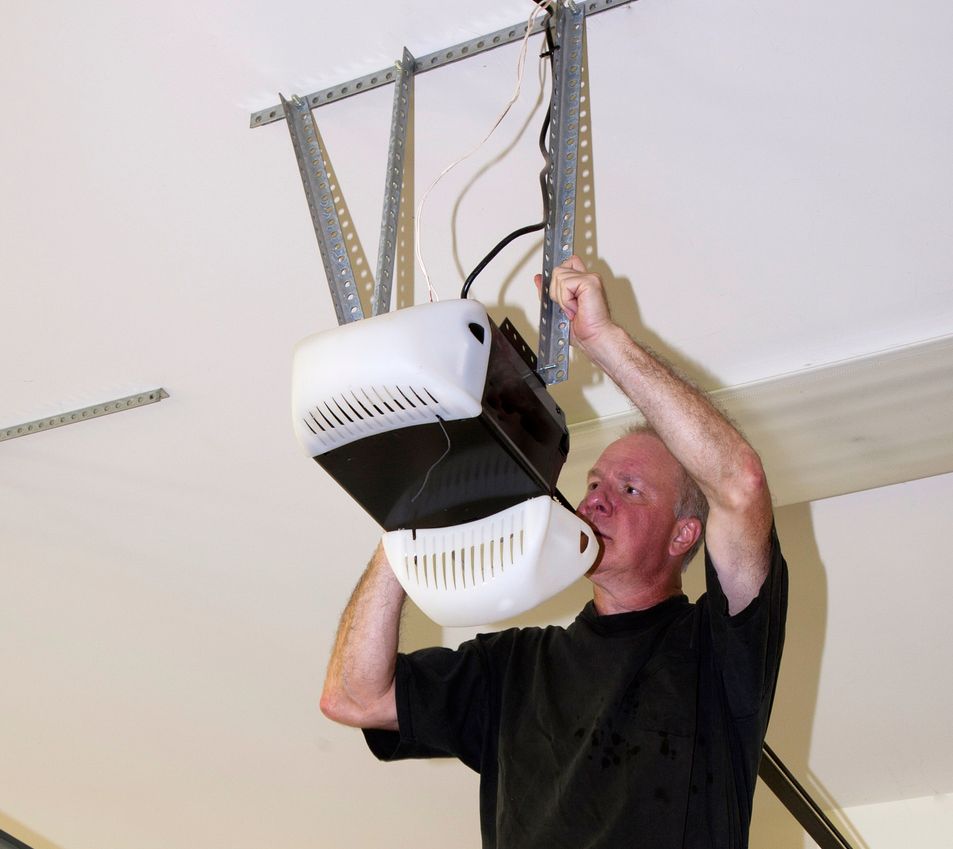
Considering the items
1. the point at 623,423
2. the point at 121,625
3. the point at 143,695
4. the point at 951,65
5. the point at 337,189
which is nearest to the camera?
the point at 951,65

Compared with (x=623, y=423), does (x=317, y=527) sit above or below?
below

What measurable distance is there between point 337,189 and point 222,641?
1.45m

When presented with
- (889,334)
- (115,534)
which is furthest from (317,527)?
(889,334)

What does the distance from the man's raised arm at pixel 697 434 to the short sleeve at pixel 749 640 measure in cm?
1

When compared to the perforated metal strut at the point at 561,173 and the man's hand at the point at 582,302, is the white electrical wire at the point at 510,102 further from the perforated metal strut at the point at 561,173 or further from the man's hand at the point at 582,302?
the man's hand at the point at 582,302

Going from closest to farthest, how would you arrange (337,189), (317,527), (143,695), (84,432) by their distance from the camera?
(337,189), (84,432), (317,527), (143,695)

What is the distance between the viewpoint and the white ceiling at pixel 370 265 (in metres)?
1.77

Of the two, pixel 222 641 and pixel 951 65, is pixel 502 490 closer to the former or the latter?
pixel 951 65

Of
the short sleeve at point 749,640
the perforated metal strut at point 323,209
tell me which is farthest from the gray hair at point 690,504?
the perforated metal strut at point 323,209

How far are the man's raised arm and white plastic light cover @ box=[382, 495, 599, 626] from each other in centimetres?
20

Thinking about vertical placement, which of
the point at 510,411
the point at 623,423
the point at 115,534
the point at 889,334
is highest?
the point at 889,334

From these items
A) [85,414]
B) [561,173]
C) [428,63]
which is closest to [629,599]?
[561,173]

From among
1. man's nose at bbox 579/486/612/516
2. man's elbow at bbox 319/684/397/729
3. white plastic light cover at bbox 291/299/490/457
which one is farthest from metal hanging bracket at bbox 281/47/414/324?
man's elbow at bbox 319/684/397/729

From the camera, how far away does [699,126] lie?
183 centimetres
